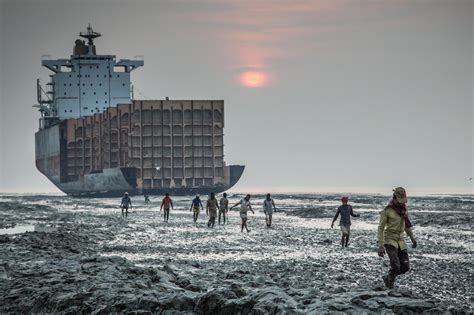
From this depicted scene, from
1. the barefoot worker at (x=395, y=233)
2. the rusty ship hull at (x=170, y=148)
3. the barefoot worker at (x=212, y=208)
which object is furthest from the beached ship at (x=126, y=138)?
the barefoot worker at (x=395, y=233)

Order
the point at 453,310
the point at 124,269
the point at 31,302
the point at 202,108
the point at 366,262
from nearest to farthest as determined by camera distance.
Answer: the point at 453,310 < the point at 31,302 < the point at 124,269 < the point at 366,262 < the point at 202,108

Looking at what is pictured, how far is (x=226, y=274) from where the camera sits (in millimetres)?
13195

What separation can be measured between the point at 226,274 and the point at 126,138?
235ft

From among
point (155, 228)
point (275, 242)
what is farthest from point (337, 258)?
point (155, 228)

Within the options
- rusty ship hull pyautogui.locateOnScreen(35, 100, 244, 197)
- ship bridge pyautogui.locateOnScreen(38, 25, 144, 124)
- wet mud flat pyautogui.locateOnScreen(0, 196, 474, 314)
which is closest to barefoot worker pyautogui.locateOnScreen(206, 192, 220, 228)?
wet mud flat pyautogui.locateOnScreen(0, 196, 474, 314)

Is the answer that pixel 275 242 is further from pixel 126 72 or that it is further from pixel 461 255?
pixel 126 72

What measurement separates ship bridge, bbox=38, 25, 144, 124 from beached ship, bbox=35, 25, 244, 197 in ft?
0.42

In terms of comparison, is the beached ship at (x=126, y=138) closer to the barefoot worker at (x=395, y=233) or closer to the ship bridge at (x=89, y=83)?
the ship bridge at (x=89, y=83)

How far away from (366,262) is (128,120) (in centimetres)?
6759

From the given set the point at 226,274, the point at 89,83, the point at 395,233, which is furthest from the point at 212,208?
the point at 89,83

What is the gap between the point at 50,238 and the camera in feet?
70.8

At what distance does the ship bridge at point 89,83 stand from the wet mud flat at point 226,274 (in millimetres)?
76379

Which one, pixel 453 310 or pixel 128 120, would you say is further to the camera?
pixel 128 120

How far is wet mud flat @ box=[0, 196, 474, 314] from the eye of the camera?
9.77 m
